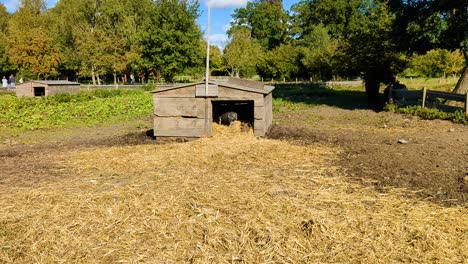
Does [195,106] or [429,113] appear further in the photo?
[429,113]

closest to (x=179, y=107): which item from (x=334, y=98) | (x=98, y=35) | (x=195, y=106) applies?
(x=195, y=106)

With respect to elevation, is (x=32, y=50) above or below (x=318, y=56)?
above

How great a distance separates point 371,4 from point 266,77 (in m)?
24.8

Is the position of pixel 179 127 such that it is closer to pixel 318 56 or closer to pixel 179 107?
pixel 179 107

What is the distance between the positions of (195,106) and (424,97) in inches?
429

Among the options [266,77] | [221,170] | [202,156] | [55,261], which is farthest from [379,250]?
[266,77]

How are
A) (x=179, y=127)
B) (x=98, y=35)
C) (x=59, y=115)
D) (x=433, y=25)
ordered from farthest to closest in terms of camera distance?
(x=98, y=35) < (x=59, y=115) < (x=433, y=25) < (x=179, y=127)

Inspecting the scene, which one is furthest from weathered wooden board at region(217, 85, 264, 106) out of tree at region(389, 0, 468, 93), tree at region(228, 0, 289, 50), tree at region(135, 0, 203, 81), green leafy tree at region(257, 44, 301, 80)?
tree at region(228, 0, 289, 50)

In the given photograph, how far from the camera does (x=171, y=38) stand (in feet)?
132

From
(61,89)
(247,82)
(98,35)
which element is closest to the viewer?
(247,82)

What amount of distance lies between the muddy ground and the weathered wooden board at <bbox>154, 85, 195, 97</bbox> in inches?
52.1

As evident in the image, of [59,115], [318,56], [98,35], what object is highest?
[98,35]

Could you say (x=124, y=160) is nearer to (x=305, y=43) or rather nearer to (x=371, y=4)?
(x=305, y=43)

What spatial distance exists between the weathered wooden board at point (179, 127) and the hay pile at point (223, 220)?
3.58 meters
